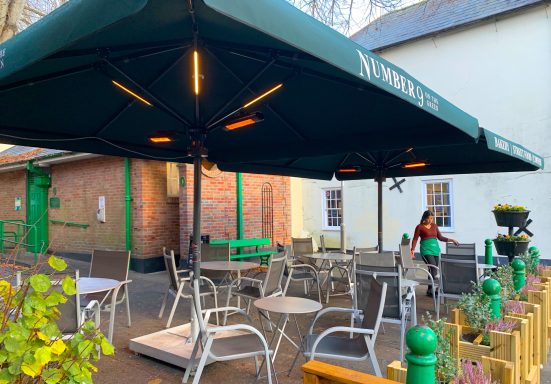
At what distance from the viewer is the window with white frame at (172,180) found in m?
10.0

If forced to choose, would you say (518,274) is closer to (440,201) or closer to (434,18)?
(440,201)

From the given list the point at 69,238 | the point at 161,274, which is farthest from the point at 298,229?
the point at 69,238

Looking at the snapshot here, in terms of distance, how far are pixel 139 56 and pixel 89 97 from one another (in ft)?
3.74

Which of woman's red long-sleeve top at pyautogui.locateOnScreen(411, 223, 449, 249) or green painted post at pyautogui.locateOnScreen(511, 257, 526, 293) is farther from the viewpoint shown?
woman's red long-sleeve top at pyautogui.locateOnScreen(411, 223, 449, 249)

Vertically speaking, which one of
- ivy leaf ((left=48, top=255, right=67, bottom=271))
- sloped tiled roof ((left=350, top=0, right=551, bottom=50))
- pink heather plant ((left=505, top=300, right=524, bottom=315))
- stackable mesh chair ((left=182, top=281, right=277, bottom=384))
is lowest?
stackable mesh chair ((left=182, top=281, right=277, bottom=384))

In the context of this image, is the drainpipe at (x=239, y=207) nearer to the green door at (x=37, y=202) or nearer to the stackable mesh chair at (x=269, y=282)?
the stackable mesh chair at (x=269, y=282)

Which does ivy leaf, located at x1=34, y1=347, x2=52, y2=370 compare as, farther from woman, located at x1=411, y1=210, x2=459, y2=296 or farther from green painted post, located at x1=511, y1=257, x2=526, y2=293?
woman, located at x1=411, y1=210, x2=459, y2=296

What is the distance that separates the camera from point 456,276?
5.45m

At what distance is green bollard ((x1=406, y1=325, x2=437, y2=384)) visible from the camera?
1.54 metres

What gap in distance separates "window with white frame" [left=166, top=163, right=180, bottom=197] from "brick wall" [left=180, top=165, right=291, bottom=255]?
0.73 m

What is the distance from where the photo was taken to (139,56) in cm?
301

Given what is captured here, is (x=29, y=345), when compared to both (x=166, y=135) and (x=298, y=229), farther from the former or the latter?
(x=298, y=229)

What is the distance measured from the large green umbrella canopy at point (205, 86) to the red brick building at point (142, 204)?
4.11 meters

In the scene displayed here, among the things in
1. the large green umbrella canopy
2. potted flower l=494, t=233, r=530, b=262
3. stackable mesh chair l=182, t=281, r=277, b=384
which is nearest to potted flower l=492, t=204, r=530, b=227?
potted flower l=494, t=233, r=530, b=262
